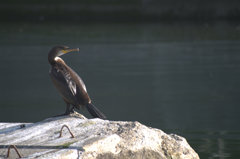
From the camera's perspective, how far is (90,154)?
12.0ft

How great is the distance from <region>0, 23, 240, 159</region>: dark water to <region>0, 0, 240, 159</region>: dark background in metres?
0.01

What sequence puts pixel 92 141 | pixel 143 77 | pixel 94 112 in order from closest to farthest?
1. pixel 92 141
2. pixel 94 112
3. pixel 143 77

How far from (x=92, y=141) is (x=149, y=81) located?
706 centimetres

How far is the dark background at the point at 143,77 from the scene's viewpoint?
7613 millimetres

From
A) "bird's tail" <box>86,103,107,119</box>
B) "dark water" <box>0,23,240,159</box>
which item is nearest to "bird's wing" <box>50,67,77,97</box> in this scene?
"bird's tail" <box>86,103,107,119</box>

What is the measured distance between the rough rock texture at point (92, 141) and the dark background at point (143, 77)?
1804 mm

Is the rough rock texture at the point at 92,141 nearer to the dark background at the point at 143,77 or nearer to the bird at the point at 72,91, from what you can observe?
the bird at the point at 72,91

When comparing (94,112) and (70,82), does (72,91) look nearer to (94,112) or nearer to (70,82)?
(70,82)

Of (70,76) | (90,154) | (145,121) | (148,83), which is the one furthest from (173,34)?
(90,154)

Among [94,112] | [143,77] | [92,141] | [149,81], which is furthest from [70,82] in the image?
[143,77]

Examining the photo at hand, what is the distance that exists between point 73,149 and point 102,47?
1213 cm

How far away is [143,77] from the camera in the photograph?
36.0ft

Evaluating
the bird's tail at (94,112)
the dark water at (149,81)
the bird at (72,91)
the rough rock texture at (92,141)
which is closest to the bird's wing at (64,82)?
the bird at (72,91)

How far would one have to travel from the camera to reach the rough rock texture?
368cm
